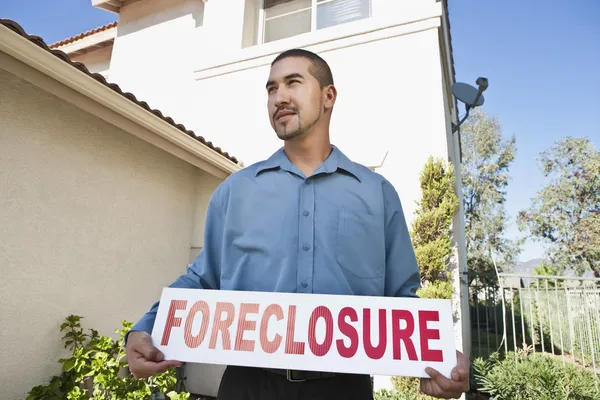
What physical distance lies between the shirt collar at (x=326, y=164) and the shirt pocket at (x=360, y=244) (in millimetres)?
158

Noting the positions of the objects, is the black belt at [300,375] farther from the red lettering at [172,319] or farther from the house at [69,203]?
the house at [69,203]

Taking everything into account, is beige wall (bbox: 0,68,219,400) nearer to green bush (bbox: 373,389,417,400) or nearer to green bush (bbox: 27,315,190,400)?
green bush (bbox: 27,315,190,400)

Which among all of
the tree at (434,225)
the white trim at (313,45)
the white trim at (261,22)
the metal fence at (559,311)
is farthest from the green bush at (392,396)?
the white trim at (261,22)

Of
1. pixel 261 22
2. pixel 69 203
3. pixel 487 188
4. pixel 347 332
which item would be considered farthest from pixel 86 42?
pixel 487 188

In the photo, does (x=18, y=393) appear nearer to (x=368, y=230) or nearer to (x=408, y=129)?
(x=368, y=230)

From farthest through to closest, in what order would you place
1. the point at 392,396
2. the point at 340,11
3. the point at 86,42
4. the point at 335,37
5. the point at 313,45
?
1. the point at 86,42
2. the point at 340,11
3. the point at 313,45
4. the point at 335,37
5. the point at 392,396

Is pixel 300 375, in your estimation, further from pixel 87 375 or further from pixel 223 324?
pixel 87 375

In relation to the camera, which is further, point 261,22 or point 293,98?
point 261,22

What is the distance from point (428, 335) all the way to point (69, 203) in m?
3.42

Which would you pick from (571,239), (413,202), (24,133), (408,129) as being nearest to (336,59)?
(408,129)

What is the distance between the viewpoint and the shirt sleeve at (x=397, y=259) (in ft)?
3.88

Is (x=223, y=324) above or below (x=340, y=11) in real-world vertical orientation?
below

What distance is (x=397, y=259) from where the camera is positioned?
1198 millimetres

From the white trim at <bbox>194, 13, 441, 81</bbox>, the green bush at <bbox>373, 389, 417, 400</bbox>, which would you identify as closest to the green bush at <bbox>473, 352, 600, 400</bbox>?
the green bush at <bbox>373, 389, 417, 400</bbox>
